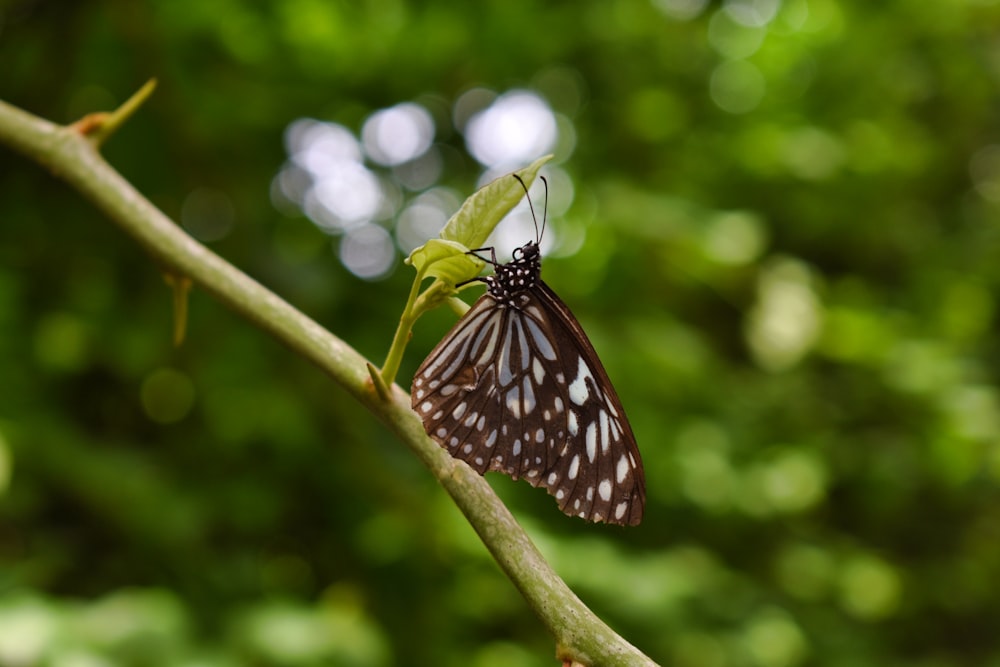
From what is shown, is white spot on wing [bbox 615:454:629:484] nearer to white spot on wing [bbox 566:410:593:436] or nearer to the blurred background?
white spot on wing [bbox 566:410:593:436]

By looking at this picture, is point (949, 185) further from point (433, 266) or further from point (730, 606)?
point (433, 266)

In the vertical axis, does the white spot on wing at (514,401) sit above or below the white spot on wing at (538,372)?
below

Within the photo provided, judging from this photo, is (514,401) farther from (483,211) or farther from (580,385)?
(483,211)

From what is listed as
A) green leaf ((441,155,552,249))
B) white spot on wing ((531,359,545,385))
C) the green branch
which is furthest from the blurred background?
green leaf ((441,155,552,249))

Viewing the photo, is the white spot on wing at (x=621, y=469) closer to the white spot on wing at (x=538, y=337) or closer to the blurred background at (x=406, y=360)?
the white spot on wing at (x=538, y=337)

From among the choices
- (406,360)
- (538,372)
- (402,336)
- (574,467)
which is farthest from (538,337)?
(406,360)

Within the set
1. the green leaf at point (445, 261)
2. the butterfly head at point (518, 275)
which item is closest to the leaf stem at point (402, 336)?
the green leaf at point (445, 261)
